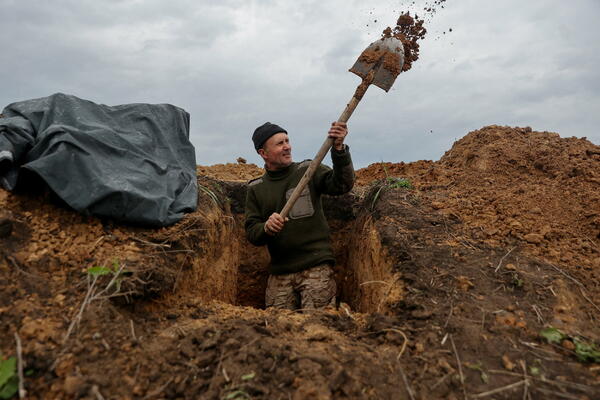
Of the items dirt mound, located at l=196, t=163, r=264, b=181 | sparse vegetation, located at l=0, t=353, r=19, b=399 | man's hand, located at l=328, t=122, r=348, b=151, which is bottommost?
sparse vegetation, located at l=0, t=353, r=19, b=399

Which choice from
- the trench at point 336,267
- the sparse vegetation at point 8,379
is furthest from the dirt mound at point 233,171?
the sparse vegetation at point 8,379

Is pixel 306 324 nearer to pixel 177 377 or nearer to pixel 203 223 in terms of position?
pixel 177 377

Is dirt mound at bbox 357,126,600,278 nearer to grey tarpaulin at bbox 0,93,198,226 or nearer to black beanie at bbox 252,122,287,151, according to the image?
black beanie at bbox 252,122,287,151

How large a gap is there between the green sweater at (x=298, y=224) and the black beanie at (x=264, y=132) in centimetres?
34

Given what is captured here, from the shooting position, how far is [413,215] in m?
3.80

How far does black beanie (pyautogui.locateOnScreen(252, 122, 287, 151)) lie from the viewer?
4.14m

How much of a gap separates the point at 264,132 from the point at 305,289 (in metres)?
1.59

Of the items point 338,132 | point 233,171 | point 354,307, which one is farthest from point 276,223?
point 233,171

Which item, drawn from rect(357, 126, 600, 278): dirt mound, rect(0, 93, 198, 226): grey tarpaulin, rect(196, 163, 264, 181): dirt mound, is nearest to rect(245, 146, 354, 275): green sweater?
rect(0, 93, 198, 226): grey tarpaulin

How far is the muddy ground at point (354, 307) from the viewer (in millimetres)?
1933

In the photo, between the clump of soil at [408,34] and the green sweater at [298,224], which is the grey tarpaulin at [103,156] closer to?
the green sweater at [298,224]

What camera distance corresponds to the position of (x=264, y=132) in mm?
4160

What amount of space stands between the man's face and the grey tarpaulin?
77 centimetres

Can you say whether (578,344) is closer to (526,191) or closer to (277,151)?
(526,191)
